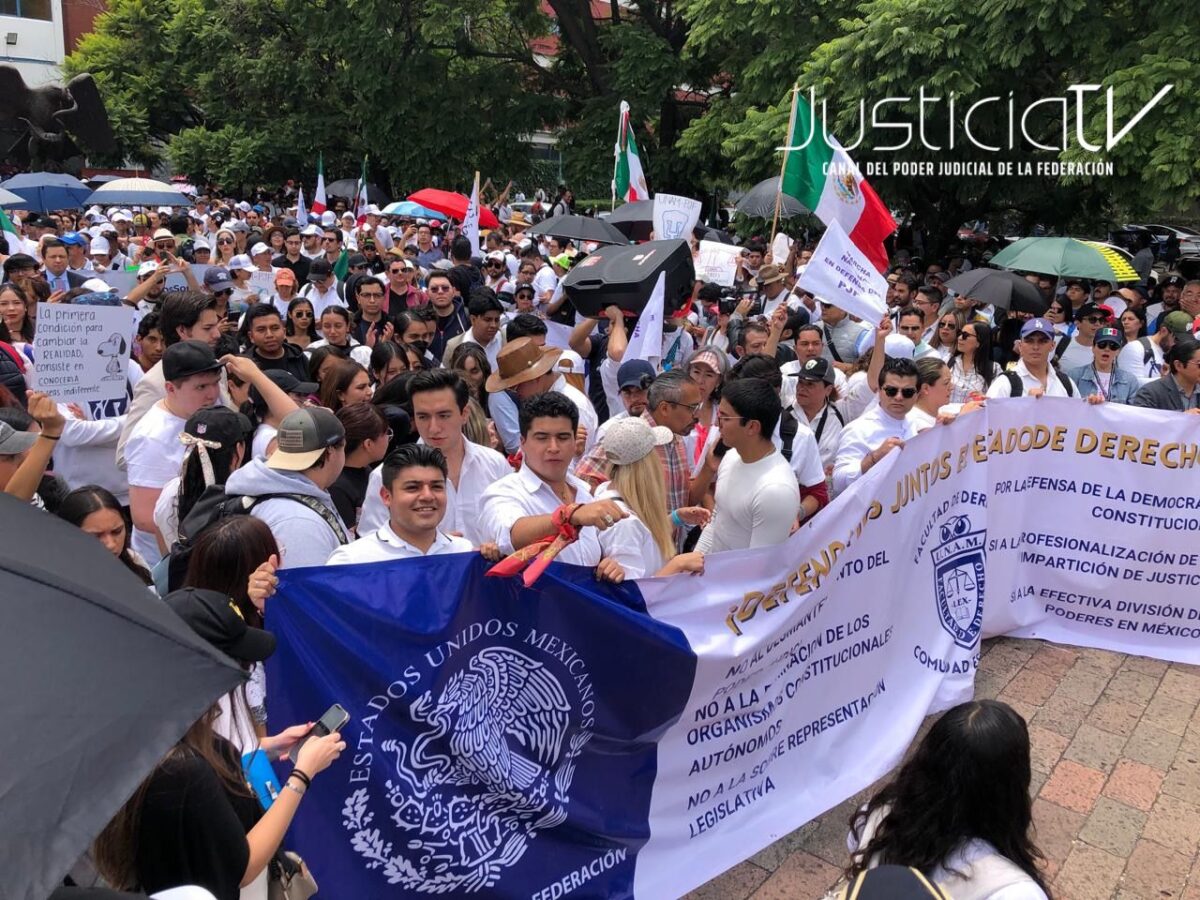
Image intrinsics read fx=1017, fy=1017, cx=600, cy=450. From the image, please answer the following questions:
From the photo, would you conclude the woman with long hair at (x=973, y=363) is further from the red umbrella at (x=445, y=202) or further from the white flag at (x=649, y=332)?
the red umbrella at (x=445, y=202)

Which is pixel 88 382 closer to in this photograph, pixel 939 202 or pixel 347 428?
pixel 347 428

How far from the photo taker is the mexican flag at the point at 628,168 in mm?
11664

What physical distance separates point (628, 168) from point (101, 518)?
9501 millimetres

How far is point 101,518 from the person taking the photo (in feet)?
11.4

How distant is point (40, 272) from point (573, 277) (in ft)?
15.2

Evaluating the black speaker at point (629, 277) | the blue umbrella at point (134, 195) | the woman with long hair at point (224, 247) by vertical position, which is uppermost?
the blue umbrella at point (134, 195)

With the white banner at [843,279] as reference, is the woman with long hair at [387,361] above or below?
below

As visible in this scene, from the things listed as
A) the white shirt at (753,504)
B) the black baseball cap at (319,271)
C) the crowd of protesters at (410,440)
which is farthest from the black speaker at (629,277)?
the white shirt at (753,504)

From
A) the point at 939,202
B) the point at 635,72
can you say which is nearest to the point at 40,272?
the point at 939,202

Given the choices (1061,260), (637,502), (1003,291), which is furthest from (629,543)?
(1061,260)

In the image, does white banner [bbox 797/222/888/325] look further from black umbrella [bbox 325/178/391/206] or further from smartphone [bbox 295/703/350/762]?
black umbrella [bbox 325/178/391/206]

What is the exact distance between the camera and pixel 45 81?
140 ft

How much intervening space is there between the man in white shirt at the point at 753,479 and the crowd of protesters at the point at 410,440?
10 mm

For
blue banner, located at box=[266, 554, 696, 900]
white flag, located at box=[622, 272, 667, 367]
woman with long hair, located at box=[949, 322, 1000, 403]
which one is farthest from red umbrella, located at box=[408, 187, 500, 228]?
blue banner, located at box=[266, 554, 696, 900]
